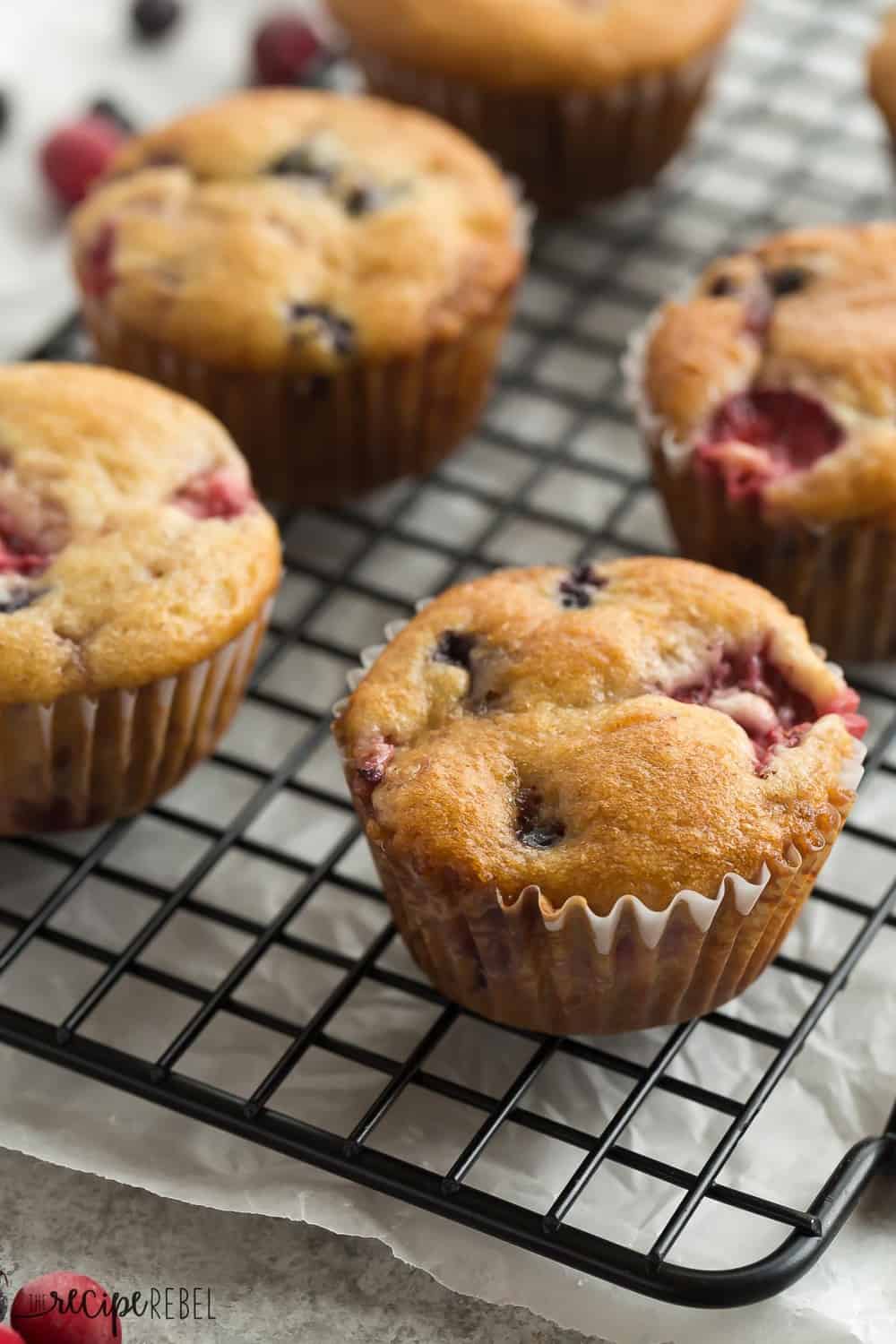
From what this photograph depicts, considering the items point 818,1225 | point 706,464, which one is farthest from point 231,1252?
point 706,464

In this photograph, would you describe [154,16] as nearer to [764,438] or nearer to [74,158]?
[74,158]

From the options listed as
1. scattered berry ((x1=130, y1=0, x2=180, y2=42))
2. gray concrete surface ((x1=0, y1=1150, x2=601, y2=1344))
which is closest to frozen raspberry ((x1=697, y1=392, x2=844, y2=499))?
gray concrete surface ((x1=0, y1=1150, x2=601, y2=1344))

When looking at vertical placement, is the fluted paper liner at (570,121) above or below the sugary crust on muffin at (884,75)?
below

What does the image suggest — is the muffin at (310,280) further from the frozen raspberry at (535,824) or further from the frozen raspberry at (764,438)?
the frozen raspberry at (535,824)

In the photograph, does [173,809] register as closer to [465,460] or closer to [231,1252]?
[231,1252]

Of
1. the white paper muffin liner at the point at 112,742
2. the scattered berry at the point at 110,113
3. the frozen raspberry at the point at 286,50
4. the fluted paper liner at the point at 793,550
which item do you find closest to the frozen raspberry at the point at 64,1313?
the white paper muffin liner at the point at 112,742

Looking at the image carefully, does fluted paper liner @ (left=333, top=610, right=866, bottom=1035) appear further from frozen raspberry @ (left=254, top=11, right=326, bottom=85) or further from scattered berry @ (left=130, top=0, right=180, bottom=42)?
scattered berry @ (left=130, top=0, right=180, bottom=42)
